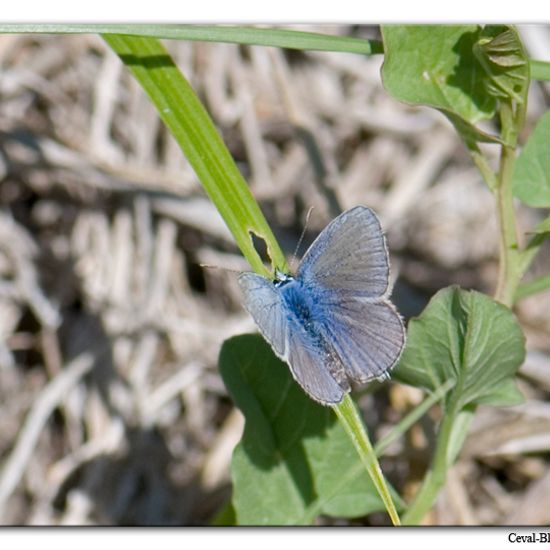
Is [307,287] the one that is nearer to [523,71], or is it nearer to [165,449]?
[523,71]

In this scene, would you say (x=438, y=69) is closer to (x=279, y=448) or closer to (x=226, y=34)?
(x=226, y=34)

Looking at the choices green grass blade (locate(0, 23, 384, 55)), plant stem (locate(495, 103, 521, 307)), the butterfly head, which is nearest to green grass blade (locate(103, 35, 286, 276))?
the butterfly head

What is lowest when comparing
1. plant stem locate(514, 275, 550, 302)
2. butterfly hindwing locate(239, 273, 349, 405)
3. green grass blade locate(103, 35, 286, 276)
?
plant stem locate(514, 275, 550, 302)

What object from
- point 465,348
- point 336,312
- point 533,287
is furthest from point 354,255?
point 533,287

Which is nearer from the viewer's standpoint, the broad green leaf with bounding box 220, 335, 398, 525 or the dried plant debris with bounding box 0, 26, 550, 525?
the broad green leaf with bounding box 220, 335, 398, 525

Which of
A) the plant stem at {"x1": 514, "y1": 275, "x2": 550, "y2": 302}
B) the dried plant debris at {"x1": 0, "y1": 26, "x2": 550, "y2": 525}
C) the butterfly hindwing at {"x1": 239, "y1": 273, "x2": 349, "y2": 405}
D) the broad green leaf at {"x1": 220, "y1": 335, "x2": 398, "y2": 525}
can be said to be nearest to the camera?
the butterfly hindwing at {"x1": 239, "y1": 273, "x2": 349, "y2": 405}

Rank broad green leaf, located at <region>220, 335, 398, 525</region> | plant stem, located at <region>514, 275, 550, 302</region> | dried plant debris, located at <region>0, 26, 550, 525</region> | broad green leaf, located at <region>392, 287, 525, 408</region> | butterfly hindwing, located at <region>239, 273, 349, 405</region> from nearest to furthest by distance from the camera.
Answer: butterfly hindwing, located at <region>239, 273, 349, 405</region> < broad green leaf, located at <region>392, 287, 525, 408</region> < plant stem, located at <region>514, 275, 550, 302</region> < broad green leaf, located at <region>220, 335, 398, 525</region> < dried plant debris, located at <region>0, 26, 550, 525</region>

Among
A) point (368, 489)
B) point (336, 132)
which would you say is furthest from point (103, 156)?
point (368, 489)

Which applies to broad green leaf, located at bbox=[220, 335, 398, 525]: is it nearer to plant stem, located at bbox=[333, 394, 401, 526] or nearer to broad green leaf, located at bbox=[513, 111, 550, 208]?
plant stem, located at bbox=[333, 394, 401, 526]
